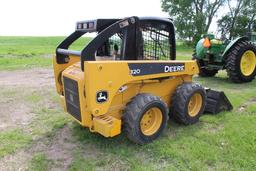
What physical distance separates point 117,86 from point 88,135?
1.15 m

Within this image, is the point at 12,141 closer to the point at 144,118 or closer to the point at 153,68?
the point at 144,118

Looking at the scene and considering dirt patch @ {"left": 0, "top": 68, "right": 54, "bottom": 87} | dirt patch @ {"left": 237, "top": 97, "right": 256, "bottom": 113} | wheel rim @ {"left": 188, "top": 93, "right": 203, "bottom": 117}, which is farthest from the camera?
dirt patch @ {"left": 0, "top": 68, "right": 54, "bottom": 87}

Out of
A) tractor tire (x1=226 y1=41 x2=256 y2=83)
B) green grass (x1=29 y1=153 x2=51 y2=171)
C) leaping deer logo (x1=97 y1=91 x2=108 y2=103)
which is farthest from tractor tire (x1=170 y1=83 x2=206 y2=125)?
tractor tire (x1=226 y1=41 x2=256 y2=83)

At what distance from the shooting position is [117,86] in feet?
12.5

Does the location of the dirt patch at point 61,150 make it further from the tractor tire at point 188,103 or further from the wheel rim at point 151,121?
the tractor tire at point 188,103

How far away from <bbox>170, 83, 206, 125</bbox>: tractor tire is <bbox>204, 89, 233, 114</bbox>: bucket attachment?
0.37 metres

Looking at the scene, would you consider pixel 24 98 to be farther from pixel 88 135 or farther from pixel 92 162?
pixel 92 162

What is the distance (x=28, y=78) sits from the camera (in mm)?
9375

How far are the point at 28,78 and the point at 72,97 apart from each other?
5.69 m

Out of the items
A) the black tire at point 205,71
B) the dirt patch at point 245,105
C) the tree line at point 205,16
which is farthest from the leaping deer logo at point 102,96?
the tree line at point 205,16

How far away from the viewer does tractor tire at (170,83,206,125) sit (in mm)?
4727

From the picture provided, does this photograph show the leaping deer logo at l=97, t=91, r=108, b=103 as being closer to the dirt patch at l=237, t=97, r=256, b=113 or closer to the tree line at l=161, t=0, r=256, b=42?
the dirt patch at l=237, t=97, r=256, b=113

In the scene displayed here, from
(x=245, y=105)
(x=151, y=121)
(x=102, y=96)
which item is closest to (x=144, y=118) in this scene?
(x=151, y=121)

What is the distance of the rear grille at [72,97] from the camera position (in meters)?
4.02
